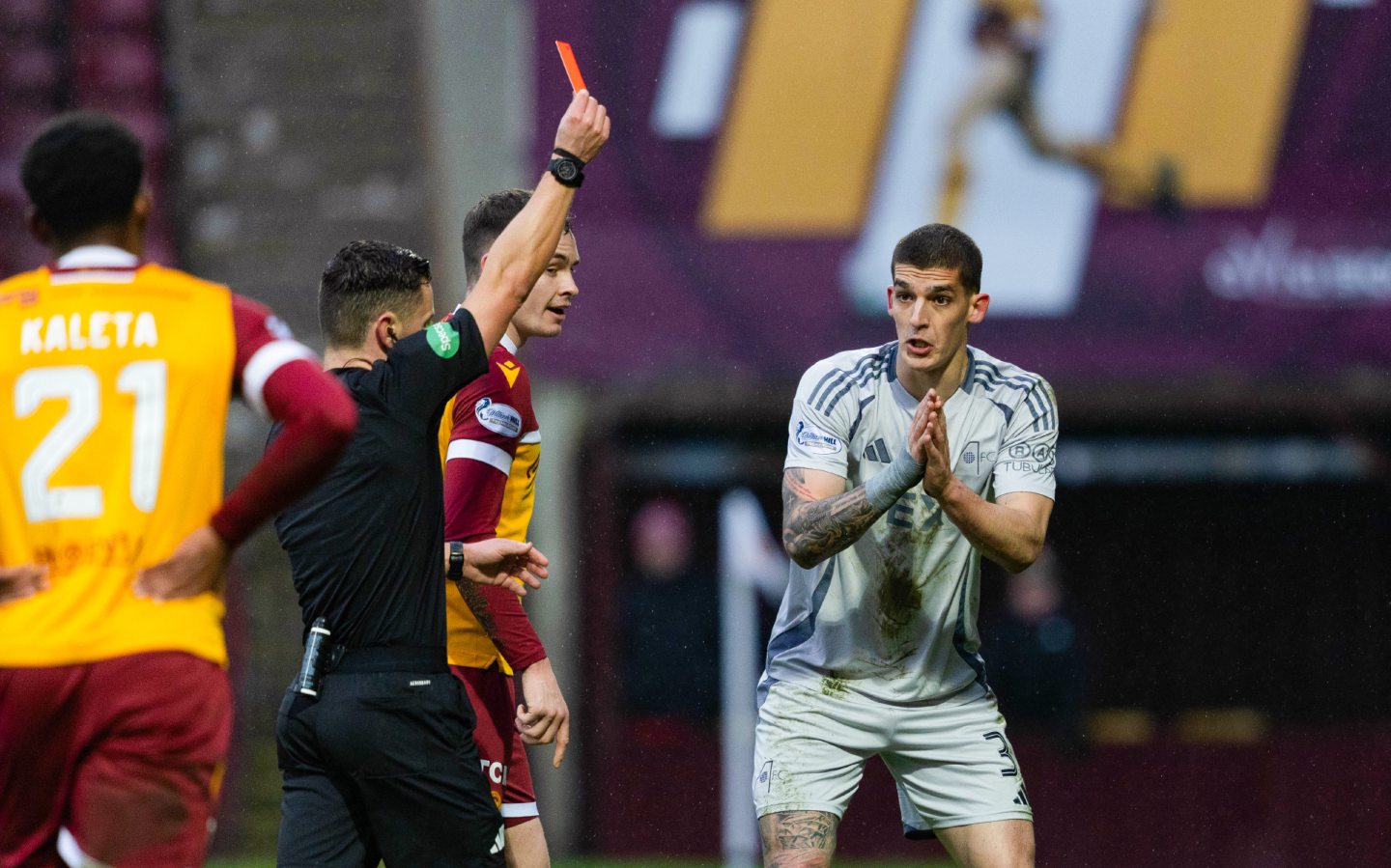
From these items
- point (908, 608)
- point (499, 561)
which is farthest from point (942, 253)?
point (499, 561)

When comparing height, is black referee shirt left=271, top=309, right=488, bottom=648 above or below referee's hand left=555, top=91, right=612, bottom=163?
below

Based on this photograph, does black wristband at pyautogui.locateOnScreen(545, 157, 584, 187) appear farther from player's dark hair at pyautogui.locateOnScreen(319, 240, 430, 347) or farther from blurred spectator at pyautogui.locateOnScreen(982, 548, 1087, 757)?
blurred spectator at pyautogui.locateOnScreen(982, 548, 1087, 757)

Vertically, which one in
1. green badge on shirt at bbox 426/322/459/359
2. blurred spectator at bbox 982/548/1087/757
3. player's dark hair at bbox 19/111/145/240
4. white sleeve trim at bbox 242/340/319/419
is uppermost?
player's dark hair at bbox 19/111/145/240

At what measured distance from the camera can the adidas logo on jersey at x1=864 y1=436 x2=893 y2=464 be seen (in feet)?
16.8

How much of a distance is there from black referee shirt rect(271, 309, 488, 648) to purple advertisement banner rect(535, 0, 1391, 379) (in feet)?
28.5

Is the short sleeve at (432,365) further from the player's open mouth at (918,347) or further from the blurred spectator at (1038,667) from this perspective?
the blurred spectator at (1038,667)

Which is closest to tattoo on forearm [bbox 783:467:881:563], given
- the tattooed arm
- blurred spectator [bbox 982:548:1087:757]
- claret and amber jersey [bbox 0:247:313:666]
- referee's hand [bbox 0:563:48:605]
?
the tattooed arm

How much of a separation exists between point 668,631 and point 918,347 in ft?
23.3

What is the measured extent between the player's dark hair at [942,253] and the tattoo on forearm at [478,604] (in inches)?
56.8

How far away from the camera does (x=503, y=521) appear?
5.08 meters

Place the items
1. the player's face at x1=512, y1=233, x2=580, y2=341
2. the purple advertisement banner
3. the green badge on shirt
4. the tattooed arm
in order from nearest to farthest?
the green badge on shirt
the tattooed arm
the player's face at x1=512, y1=233, x2=580, y2=341
the purple advertisement banner

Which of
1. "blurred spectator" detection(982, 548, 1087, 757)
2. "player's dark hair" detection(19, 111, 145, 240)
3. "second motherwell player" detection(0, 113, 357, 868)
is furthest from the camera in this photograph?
"blurred spectator" detection(982, 548, 1087, 757)

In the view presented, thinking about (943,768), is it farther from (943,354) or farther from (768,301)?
(768,301)

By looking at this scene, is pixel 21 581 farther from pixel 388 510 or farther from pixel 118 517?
pixel 388 510
